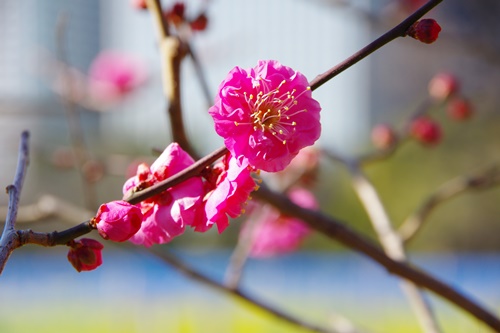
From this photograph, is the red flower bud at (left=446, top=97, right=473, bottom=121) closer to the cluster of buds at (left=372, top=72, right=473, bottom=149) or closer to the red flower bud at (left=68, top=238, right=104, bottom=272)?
the cluster of buds at (left=372, top=72, right=473, bottom=149)

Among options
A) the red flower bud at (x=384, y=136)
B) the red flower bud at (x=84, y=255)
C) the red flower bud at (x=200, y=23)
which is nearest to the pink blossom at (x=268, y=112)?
the red flower bud at (x=84, y=255)

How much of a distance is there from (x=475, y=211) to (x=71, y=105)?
7.18 m

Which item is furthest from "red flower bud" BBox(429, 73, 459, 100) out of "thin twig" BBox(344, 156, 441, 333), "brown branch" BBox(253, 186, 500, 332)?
"brown branch" BBox(253, 186, 500, 332)

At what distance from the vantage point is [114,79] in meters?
3.01

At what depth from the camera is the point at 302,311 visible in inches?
217

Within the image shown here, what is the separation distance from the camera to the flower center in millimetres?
526

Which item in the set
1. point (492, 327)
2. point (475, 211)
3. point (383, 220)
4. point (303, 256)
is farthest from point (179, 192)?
point (475, 211)

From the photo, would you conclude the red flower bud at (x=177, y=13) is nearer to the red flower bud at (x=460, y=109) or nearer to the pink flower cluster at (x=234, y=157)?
the pink flower cluster at (x=234, y=157)

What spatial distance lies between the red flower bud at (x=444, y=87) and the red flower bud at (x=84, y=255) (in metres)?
1.15

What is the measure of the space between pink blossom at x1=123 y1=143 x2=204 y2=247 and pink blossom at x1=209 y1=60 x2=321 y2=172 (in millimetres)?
47

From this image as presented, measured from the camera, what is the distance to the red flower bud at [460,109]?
1.68m

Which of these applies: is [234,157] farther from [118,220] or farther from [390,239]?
[390,239]

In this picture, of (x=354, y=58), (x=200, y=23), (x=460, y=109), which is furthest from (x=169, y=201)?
(x=460, y=109)

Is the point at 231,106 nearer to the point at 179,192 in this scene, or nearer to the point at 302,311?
the point at 179,192
